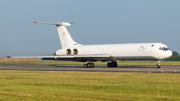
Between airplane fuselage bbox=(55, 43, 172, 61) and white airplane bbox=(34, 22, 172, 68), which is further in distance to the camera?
white airplane bbox=(34, 22, 172, 68)

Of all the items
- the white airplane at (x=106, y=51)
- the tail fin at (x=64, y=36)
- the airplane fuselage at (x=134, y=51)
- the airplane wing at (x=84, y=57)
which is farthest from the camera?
the tail fin at (x=64, y=36)

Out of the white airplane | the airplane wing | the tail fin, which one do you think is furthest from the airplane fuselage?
the tail fin

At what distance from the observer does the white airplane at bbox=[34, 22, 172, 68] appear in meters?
35.2

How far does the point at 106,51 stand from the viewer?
131 ft

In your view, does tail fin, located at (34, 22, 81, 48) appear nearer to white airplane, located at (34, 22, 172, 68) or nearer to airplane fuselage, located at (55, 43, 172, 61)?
white airplane, located at (34, 22, 172, 68)

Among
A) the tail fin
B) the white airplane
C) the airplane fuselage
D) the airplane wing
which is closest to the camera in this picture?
the airplane fuselage

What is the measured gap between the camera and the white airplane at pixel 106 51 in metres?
35.2

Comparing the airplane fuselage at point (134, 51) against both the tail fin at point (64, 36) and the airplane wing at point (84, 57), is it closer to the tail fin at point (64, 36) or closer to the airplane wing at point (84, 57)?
the airplane wing at point (84, 57)

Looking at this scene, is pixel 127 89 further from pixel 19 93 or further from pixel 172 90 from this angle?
pixel 19 93

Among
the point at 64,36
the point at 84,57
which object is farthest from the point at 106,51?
the point at 64,36

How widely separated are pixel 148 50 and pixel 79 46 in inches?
540

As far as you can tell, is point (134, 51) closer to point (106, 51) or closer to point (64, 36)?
point (106, 51)

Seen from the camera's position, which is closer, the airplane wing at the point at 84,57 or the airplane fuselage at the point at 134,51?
the airplane fuselage at the point at 134,51

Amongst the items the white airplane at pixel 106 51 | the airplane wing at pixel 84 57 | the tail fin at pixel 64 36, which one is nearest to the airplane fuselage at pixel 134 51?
the white airplane at pixel 106 51
